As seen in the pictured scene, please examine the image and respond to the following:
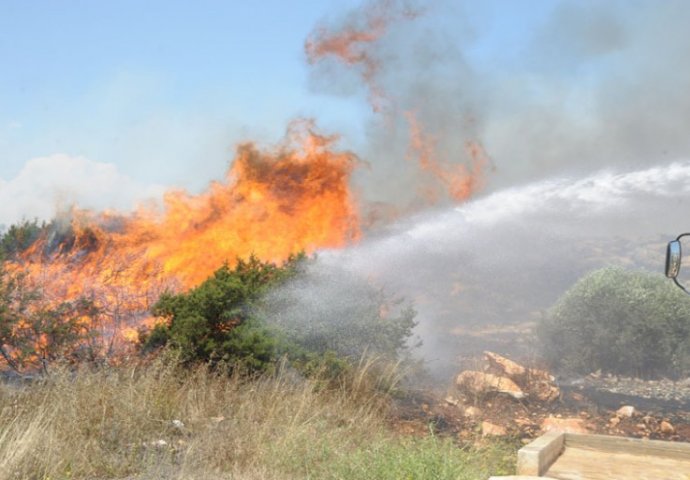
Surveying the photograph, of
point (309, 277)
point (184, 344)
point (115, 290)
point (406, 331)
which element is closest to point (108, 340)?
point (115, 290)

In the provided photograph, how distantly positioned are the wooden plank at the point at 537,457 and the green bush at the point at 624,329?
13821 millimetres

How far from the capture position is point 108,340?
509 inches

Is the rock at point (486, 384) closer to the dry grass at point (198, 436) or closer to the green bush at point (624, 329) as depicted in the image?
the dry grass at point (198, 436)

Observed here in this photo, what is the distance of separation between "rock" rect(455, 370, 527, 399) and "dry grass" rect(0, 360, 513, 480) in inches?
123

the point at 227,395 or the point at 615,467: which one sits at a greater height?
the point at 227,395

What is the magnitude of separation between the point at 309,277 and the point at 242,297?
1256 millimetres

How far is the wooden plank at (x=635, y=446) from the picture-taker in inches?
196

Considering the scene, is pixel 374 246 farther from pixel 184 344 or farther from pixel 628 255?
pixel 628 255

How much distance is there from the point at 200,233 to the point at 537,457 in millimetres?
12641

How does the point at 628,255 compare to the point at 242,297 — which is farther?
the point at 628,255

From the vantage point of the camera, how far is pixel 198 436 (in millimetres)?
7520

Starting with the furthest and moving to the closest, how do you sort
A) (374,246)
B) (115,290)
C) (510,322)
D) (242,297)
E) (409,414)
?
(510,322) → (374,246) → (115,290) → (242,297) → (409,414)

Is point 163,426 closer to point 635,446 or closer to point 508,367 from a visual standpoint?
point 635,446

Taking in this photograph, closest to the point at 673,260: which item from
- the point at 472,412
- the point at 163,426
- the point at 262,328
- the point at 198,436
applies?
the point at 198,436
